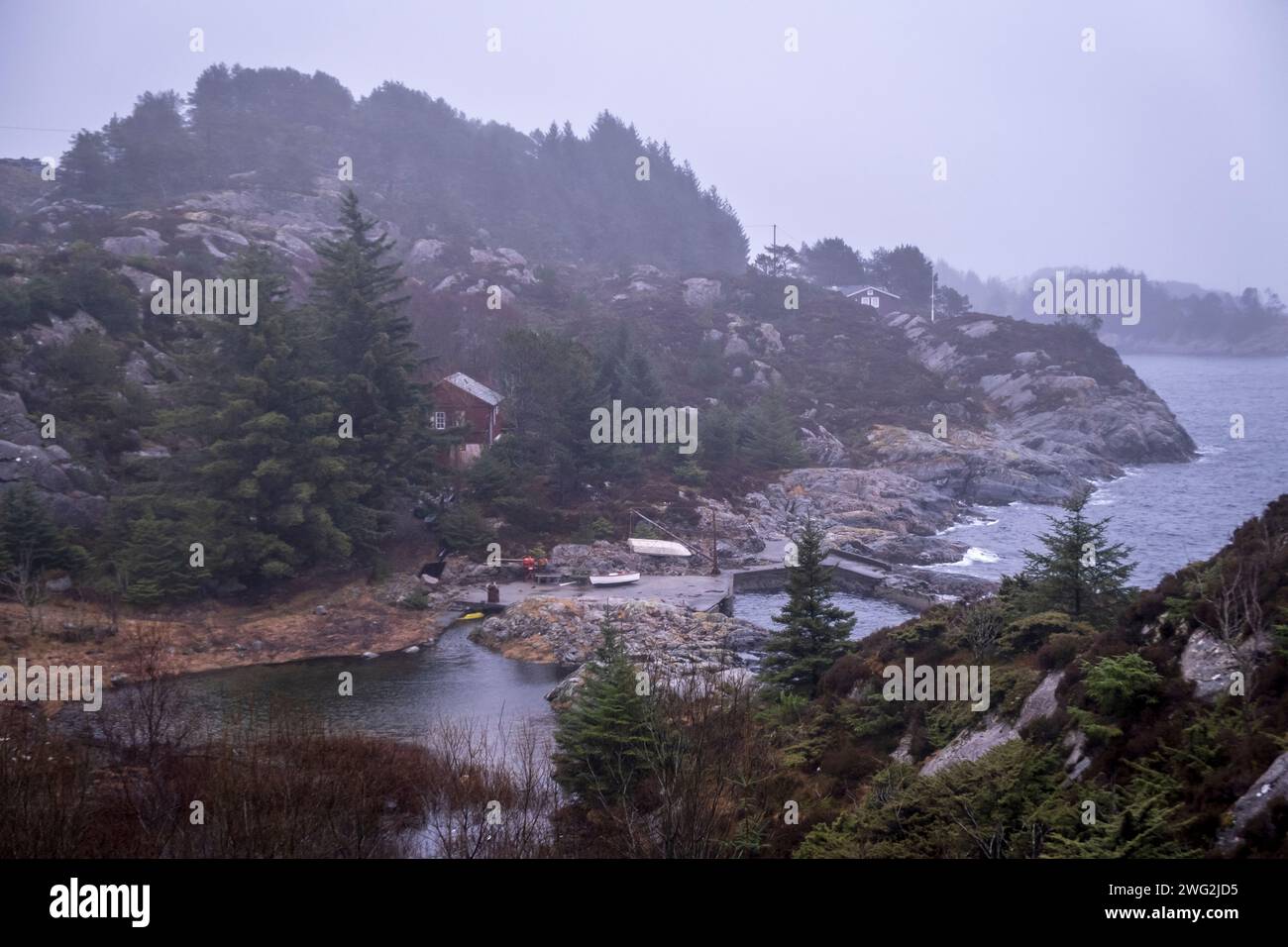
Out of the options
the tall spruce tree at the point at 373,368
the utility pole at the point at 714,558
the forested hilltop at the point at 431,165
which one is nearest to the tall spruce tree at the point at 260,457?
the tall spruce tree at the point at 373,368

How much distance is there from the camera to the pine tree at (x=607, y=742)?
31.3 feet

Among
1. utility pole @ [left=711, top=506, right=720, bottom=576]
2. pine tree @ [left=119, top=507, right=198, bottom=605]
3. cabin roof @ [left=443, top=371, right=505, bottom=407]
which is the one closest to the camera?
pine tree @ [left=119, top=507, right=198, bottom=605]

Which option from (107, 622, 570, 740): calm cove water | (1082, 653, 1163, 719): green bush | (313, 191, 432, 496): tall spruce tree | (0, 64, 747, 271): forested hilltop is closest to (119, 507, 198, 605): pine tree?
(107, 622, 570, 740): calm cove water

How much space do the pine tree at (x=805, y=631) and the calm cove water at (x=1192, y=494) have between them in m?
11.0

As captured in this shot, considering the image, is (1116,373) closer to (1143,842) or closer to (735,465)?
(735,465)

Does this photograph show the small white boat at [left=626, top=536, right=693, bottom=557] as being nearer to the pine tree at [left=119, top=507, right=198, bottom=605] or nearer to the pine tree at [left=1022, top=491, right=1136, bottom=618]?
the pine tree at [left=119, top=507, right=198, bottom=605]

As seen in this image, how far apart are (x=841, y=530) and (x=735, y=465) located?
6.60 meters

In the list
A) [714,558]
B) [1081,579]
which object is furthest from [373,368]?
[1081,579]

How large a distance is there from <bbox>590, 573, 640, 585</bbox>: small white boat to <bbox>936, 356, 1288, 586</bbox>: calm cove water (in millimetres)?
10841

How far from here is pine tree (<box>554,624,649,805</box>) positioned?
9.53m

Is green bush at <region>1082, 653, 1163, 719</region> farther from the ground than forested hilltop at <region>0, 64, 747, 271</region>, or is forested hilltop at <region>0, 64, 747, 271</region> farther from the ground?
forested hilltop at <region>0, 64, 747, 271</region>

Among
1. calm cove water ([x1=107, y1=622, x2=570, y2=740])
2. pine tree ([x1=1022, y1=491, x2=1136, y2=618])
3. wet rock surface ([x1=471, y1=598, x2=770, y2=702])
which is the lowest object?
calm cove water ([x1=107, y1=622, x2=570, y2=740])

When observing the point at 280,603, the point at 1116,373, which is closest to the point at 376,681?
the point at 280,603
